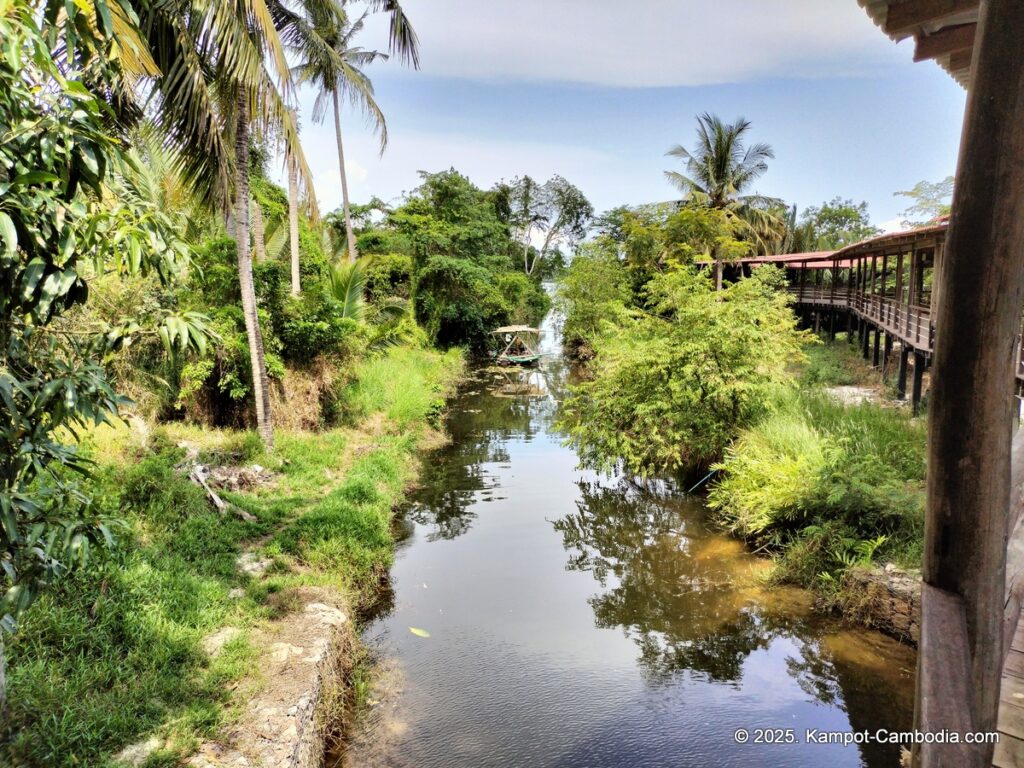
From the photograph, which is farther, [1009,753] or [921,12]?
[921,12]

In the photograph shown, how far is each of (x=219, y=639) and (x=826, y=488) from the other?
7.10m

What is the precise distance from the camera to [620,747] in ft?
16.9

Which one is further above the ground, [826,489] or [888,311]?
[888,311]

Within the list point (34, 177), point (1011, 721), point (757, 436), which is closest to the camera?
point (34, 177)

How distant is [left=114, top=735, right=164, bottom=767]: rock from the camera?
360 centimetres

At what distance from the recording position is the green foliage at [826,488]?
7.06m

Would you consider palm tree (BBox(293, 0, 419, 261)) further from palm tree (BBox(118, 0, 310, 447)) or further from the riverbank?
the riverbank

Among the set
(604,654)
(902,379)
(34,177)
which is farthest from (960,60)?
(902,379)

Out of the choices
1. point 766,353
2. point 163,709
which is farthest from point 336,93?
point 163,709

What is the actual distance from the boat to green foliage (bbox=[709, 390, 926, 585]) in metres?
15.3

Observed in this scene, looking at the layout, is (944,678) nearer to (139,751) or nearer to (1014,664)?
(1014,664)

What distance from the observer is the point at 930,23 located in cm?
256

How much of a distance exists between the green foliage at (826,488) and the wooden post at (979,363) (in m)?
6.06

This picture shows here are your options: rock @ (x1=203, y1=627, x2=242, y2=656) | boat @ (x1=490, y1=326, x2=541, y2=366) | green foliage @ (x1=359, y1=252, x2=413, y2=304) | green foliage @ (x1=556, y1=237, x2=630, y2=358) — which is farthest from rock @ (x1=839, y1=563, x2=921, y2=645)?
green foliage @ (x1=556, y1=237, x2=630, y2=358)
